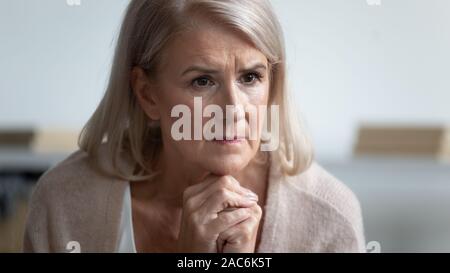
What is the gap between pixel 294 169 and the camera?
73 centimetres

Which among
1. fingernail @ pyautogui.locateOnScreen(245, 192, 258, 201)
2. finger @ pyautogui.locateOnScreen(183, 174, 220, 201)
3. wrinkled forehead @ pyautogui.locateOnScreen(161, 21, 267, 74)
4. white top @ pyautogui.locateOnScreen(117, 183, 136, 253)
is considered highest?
wrinkled forehead @ pyautogui.locateOnScreen(161, 21, 267, 74)

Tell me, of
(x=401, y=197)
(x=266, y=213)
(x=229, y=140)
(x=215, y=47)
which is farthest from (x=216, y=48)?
(x=401, y=197)

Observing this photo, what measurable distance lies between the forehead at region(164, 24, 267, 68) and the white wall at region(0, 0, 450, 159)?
0.23 ft

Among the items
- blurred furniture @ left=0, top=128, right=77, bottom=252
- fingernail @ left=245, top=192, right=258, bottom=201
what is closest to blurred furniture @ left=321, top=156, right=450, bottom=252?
fingernail @ left=245, top=192, right=258, bottom=201

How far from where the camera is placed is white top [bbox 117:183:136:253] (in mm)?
724

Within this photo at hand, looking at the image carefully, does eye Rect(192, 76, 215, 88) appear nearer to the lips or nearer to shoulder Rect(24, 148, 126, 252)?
the lips

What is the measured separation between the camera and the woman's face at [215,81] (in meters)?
0.66

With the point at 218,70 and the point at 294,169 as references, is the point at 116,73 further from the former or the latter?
the point at 294,169

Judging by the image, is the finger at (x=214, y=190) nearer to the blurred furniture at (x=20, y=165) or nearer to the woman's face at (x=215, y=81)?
the woman's face at (x=215, y=81)

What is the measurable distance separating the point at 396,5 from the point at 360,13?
1.9 inches

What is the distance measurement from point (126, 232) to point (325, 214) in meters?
0.25

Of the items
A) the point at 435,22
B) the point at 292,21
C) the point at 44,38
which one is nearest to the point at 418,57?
the point at 435,22

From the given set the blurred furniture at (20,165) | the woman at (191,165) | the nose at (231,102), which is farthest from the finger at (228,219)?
the blurred furniture at (20,165)

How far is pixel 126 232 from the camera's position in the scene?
731mm
